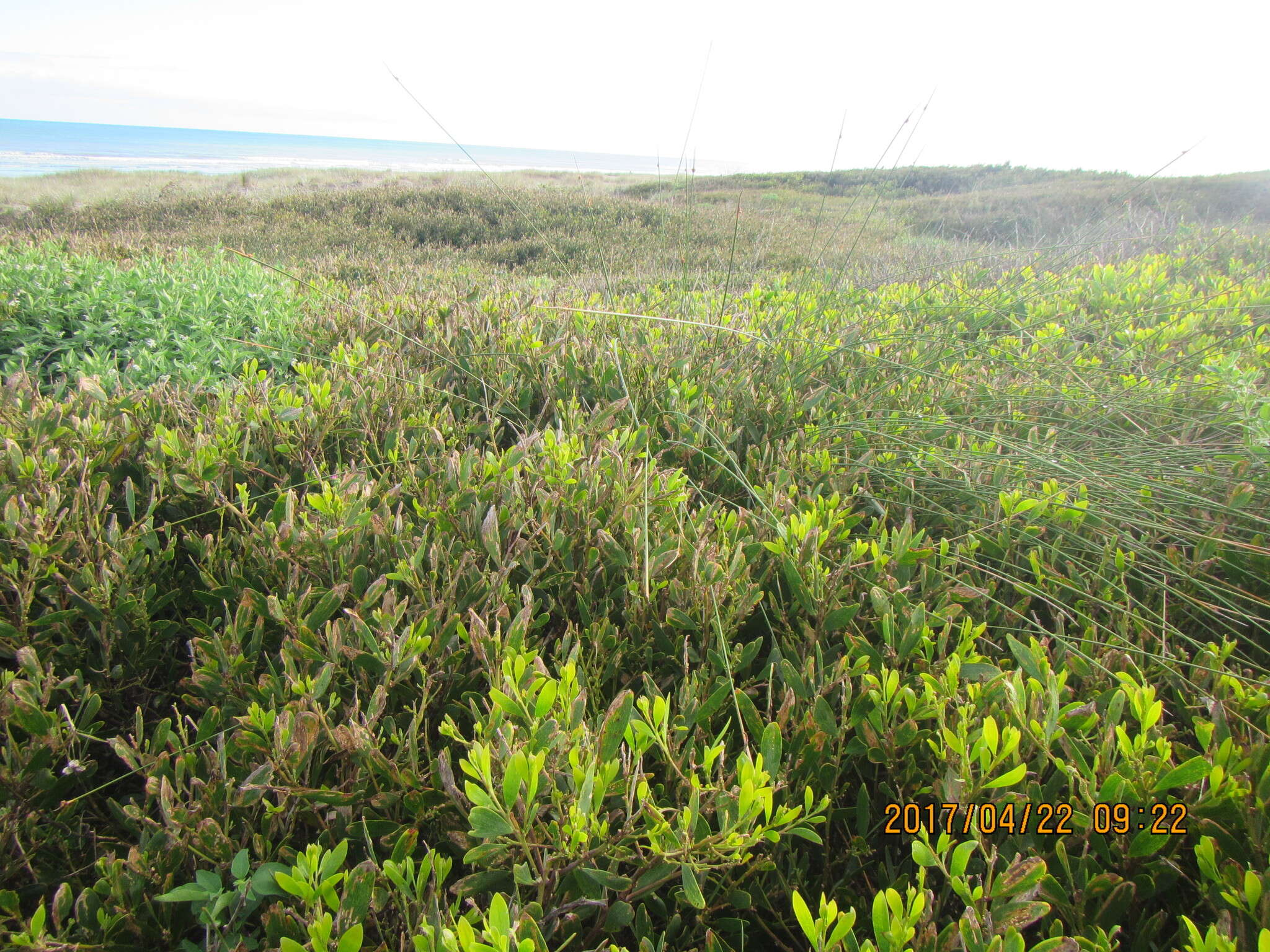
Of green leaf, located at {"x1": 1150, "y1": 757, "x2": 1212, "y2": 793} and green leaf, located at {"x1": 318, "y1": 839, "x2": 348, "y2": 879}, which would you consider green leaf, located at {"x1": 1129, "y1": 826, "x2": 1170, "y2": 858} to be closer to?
green leaf, located at {"x1": 1150, "y1": 757, "x2": 1212, "y2": 793}

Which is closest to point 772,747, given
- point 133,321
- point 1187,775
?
point 1187,775

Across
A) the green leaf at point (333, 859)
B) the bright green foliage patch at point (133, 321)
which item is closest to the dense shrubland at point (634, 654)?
the green leaf at point (333, 859)

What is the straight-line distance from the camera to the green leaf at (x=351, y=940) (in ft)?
2.66

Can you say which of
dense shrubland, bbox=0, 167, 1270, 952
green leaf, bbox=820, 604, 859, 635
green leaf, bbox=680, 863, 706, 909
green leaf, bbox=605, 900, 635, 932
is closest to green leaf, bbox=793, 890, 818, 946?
dense shrubland, bbox=0, 167, 1270, 952

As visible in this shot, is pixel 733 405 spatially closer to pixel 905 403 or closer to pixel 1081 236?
pixel 905 403

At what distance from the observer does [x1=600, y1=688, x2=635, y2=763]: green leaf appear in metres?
1.04

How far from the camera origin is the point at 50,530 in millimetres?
1541

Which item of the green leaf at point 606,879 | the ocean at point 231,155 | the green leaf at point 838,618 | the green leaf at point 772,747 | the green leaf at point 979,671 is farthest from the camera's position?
the ocean at point 231,155

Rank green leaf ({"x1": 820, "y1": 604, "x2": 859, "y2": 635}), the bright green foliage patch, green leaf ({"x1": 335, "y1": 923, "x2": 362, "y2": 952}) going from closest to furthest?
green leaf ({"x1": 335, "y1": 923, "x2": 362, "y2": 952}) < green leaf ({"x1": 820, "y1": 604, "x2": 859, "y2": 635}) < the bright green foliage patch

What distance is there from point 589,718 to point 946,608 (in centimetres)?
78

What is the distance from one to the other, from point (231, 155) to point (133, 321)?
92.8 meters

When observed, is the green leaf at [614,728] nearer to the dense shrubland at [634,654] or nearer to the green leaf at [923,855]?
the dense shrubland at [634,654]

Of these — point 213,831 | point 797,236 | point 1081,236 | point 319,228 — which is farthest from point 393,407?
point 319,228
